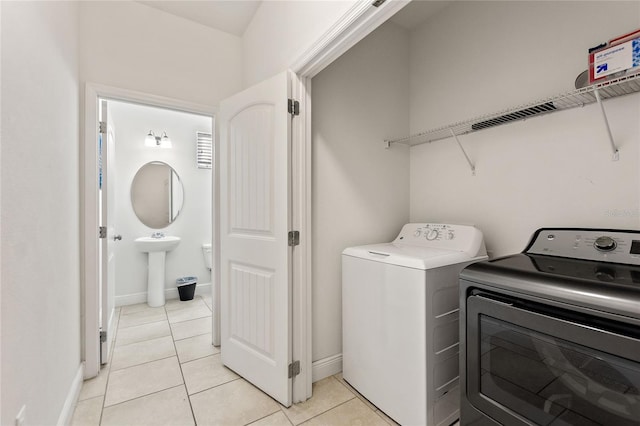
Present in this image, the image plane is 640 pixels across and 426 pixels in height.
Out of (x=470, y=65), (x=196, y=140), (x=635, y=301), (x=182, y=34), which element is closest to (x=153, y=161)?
(x=196, y=140)

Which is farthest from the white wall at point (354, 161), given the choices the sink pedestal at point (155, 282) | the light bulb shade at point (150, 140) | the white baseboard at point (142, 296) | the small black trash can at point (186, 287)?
the light bulb shade at point (150, 140)

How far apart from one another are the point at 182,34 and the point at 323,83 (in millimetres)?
1270

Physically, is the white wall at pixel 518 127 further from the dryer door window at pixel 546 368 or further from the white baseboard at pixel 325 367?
the white baseboard at pixel 325 367

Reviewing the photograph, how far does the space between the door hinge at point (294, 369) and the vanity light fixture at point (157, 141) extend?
3.30m

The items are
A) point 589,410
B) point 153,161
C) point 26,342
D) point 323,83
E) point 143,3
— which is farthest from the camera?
point 153,161

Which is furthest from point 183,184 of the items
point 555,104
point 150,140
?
point 555,104

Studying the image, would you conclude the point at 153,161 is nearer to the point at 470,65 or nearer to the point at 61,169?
the point at 61,169

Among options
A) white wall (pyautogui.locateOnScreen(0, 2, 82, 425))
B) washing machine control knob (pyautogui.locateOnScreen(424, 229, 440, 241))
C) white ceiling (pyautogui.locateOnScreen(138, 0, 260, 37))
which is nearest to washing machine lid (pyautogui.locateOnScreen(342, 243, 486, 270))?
washing machine control knob (pyautogui.locateOnScreen(424, 229, 440, 241))

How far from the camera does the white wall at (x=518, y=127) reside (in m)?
1.36

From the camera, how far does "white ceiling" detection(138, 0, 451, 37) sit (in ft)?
6.88

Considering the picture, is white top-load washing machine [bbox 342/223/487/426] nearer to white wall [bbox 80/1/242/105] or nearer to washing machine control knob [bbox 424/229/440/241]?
washing machine control knob [bbox 424/229/440/241]

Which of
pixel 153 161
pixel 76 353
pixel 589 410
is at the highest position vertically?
pixel 153 161

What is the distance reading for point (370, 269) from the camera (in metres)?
1.67

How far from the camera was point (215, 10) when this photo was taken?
85.5 inches
